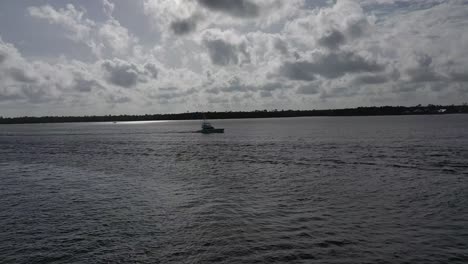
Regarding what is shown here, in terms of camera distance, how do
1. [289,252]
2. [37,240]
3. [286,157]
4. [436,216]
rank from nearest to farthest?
[289,252]
[37,240]
[436,216]
[286,157]

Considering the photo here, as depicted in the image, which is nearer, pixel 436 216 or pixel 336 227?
pixel 336 227

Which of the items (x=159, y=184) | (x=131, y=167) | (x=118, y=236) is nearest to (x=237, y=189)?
(x=159, y=184)

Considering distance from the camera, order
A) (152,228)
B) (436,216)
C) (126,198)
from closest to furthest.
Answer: (152,228) < (436,216) < (126,198)

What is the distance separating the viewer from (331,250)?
54.9 ft

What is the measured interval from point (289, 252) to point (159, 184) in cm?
2200

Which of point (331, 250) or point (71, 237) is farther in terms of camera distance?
point (71, 237)

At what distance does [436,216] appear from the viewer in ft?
73.0

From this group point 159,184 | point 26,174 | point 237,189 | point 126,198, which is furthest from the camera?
point 26,174

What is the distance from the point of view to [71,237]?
63.6 ft

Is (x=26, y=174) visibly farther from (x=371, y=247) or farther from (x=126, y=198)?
(x=371, y=247)

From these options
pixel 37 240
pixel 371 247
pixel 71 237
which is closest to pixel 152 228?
pixel 71 237

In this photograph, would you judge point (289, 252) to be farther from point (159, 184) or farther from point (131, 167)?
point (131, 167)

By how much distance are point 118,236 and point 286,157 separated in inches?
1588

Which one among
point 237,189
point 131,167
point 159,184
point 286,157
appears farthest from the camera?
point 286,157
